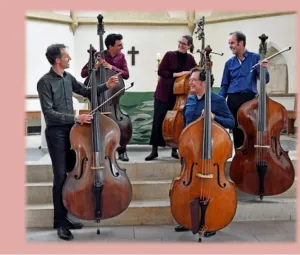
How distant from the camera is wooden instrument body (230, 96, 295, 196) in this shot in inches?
134

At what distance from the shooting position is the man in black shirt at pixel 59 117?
3.05m

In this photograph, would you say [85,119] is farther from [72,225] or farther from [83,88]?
[72,225]

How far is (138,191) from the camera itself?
3.77 metres

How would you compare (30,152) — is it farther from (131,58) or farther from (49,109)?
(131,58)

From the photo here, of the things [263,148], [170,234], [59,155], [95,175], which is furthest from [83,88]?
[263,148]

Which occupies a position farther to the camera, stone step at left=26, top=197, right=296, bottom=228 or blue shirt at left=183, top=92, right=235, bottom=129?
stone step at left=26, top=197, right=296, bottom=228

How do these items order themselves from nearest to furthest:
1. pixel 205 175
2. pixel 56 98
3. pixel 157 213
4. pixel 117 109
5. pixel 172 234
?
pixel 205 175
pixel 56 98
pixel 172 234
pixel 157 213
pixel 117 109

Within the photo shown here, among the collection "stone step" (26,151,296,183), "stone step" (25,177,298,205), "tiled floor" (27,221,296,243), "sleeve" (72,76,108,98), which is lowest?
"tiled floor" (27,221,296,243)

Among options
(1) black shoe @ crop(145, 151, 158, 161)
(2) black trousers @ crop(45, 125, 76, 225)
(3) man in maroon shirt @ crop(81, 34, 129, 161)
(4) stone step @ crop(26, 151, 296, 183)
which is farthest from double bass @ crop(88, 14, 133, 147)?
(2) black trousers @ crop(45, 125, 76, 225)

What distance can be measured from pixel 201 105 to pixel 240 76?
0.73 meters

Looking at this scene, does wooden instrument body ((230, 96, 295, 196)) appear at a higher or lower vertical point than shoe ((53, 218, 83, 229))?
higher

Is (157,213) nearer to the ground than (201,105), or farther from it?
nearer to the ground

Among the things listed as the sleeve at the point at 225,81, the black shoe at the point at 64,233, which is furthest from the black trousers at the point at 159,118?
the black shoe at the point at 64,233

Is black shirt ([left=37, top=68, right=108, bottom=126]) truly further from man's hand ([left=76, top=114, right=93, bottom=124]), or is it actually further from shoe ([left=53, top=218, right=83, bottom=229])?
shoe ([left=53, top=218, right=83, bottom=229])
